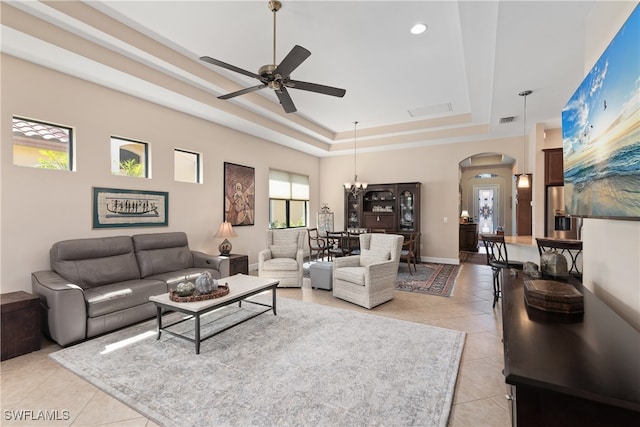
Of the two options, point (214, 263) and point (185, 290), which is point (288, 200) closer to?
point (214, 263)

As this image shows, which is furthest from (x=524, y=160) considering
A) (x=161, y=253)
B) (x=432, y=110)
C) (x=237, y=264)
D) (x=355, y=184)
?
(x=161, y=253)

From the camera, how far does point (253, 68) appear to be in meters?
4.25

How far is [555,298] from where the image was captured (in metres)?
1.70

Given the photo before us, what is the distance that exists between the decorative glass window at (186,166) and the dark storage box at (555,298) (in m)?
5.11

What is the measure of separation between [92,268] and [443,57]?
17.1 feet

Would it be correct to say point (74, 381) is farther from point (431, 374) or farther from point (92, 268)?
point (431, 374)

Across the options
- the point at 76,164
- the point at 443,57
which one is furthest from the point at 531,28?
the point at 76,164

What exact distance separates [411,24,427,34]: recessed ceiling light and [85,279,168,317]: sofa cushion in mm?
4271

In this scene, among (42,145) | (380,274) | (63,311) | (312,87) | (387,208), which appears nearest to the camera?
(63,311)

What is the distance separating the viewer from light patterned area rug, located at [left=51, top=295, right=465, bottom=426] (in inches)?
76.5

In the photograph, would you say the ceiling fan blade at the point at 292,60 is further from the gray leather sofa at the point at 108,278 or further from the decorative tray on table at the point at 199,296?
the gray leather sofa at the point at 108,278

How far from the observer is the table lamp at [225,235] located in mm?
5312

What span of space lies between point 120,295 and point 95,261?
0.76 meters

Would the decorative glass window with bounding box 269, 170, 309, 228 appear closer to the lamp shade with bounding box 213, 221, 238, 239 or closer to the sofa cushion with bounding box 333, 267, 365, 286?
the lamp shade with bounding box 213, 221, 238, 239
